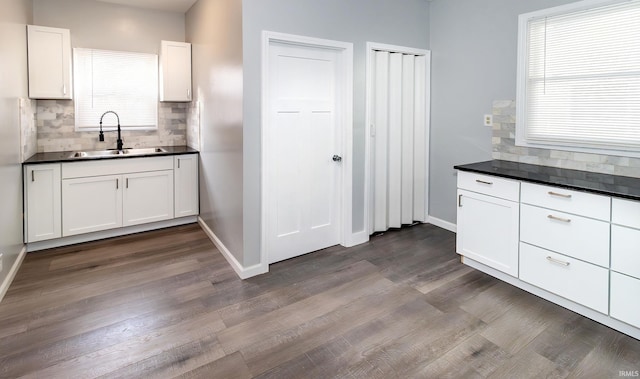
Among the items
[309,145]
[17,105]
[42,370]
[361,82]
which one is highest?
[361,82]

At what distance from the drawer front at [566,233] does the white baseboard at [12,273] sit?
13.0 ft

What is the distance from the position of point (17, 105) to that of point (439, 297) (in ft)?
13.2

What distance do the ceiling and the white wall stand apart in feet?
0.33

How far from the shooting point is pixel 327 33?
3.40 metres

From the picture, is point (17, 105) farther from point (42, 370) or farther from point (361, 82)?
point (361, 82)

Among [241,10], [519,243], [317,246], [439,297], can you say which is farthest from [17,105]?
[519,243]

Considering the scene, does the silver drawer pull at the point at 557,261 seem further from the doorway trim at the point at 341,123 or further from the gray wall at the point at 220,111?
the gray wall at the point at 220,111

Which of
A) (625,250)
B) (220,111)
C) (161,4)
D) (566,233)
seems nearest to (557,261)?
(566,233)

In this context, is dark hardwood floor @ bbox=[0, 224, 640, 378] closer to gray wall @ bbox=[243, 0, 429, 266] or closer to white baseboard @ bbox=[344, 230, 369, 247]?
white baseboard @ bbox=[344, 230, 369, 247]

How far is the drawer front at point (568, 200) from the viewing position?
235cm

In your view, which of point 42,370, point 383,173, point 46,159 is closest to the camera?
point 42,370

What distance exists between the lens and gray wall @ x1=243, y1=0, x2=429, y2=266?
3.00 meters

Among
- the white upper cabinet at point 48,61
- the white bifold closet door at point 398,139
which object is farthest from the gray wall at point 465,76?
the white upper cabinet at point 48,61

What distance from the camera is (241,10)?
293cm
